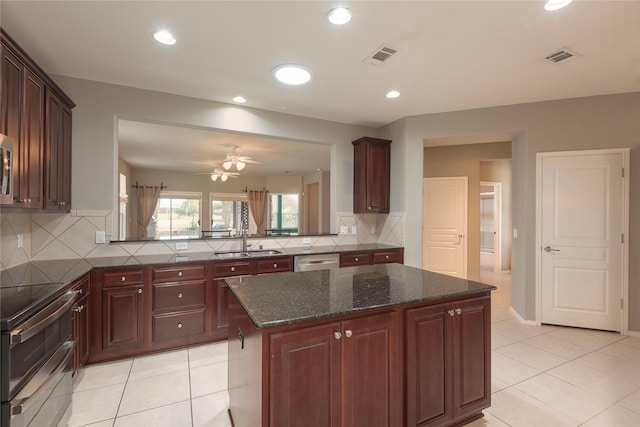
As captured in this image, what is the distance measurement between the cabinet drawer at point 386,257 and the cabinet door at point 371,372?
239 centimetres

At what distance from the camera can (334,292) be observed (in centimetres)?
174

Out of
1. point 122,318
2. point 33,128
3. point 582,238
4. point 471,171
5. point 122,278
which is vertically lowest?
point 122,318

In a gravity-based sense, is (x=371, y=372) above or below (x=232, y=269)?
below

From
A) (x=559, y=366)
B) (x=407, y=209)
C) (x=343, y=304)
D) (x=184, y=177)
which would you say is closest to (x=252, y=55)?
(x=343, y=304)

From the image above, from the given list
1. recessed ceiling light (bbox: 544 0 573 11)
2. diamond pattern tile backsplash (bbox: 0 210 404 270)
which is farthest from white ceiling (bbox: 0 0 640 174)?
diamond pattern tile backsplash (bbox: 0 210 404 270)

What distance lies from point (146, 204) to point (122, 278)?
20.2 ft

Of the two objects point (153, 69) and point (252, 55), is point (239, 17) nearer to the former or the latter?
point (252, 55)

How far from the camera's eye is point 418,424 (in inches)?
64.1

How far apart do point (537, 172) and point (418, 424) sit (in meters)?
3.43

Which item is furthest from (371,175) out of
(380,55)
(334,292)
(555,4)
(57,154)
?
(57,154)

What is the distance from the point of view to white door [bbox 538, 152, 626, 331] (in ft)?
11.1

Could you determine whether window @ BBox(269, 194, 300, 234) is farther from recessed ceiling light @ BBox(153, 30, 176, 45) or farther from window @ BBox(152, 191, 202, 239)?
recessed ceiling light @ BBox(153, 30, 176, 45)

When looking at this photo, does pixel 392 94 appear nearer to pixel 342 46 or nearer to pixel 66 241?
pixel 342 46

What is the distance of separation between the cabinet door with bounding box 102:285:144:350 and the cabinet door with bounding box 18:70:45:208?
3.15ft
